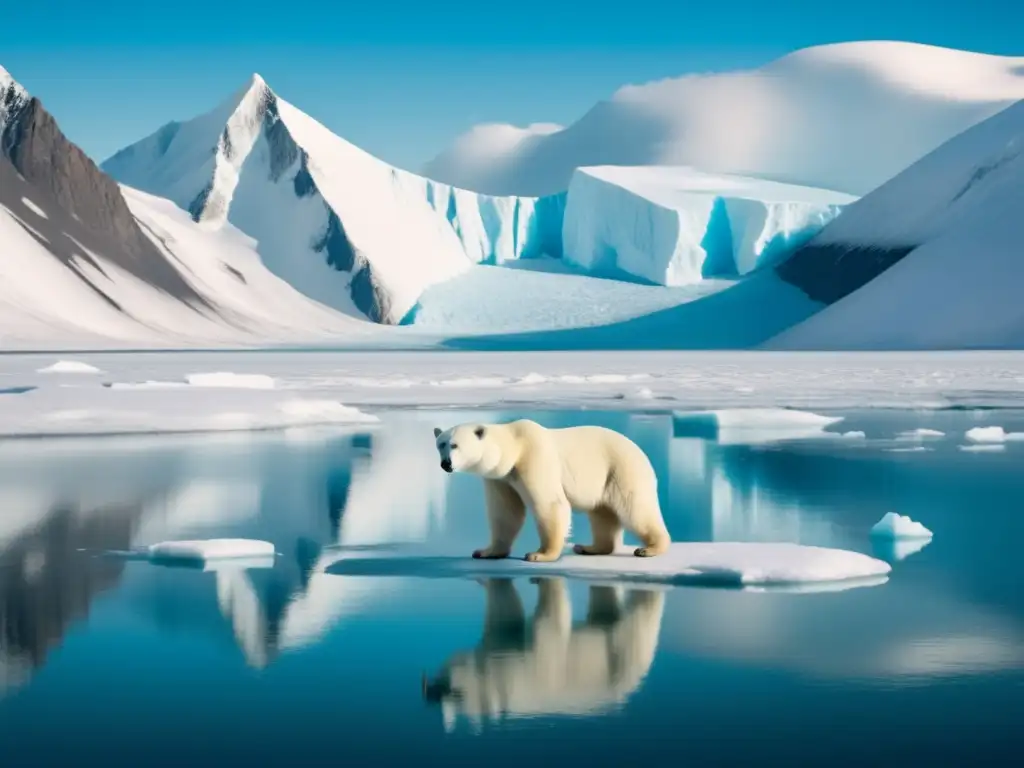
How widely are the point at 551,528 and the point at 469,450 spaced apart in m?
0.90

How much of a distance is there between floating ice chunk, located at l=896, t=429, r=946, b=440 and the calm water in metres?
8.19

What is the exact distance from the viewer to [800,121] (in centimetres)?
17388

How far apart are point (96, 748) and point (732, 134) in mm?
170139

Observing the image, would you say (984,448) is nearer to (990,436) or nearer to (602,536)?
(990,436)

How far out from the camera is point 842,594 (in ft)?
29.6

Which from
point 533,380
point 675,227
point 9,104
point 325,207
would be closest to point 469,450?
point 533,380

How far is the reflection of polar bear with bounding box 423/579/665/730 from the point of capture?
6.55 meters

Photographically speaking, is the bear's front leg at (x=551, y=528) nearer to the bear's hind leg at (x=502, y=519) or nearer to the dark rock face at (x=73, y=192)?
the bear's hind leg at (x=502, y=519)

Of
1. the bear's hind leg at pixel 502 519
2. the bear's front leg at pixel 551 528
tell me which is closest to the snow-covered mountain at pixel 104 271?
the bear's hind leg at pixel 502 519

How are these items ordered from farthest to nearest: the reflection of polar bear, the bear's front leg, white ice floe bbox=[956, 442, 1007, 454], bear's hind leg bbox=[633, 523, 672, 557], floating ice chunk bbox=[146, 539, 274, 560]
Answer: white ice floe bbox=[956, 442, 1007, 454]
floating ice chunk bbox=[146, 539, 274, 560]
bear's hind leg bbox=[633, 523, 672, 557]
the bear's front leg
the reflection of polar bear

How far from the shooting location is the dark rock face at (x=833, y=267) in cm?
10419

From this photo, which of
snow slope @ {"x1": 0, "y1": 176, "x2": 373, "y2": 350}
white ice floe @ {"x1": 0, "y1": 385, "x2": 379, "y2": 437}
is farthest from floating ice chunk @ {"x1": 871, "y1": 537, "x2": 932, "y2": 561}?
snow slope @ {"x1": 0, "y1": 176, "x2": 373, "y2": 350}

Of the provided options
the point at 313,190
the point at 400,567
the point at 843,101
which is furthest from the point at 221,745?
the point at 843,101

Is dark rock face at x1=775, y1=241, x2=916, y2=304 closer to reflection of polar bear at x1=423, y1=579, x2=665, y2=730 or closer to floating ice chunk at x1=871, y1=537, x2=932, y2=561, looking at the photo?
floating ice chunk at x1=871, y1=537, x2=932, y2=561
